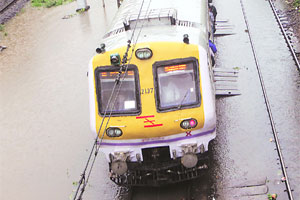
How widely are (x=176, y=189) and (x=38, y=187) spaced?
310cm

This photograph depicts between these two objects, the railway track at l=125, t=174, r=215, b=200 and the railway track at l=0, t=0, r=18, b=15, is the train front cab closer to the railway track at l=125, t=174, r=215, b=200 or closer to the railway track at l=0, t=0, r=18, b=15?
the railway track at l=125, t=174, r=215, b=200

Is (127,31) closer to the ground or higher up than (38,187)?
higher up

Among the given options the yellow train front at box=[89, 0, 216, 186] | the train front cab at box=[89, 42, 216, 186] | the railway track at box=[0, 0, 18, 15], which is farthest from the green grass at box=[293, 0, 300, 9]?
the railway track at box=[0, 0, 18, 15]

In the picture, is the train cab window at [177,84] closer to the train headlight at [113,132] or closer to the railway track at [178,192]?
the train headlight at [113,132]

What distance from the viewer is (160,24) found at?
854cm

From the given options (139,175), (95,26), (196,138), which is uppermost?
(196,138)

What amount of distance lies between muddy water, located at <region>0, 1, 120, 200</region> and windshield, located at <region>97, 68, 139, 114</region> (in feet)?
6.85

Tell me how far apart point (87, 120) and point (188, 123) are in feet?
15.5

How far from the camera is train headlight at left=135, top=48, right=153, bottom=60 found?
7.46 m

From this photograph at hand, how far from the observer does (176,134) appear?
24.7ft

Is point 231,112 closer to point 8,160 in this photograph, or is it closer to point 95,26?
point 8,160

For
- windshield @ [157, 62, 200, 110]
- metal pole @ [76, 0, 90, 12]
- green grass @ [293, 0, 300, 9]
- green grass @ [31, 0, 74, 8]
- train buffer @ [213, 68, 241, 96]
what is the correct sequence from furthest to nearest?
green grass @ [31, 0, 74, 8] → metal pole @ [76, 0, 90, 12] → green grass @ [293, 0, 300, 9] → train buffer @ [213, 68, 241, 96] → windshield @ [157, 62, 200, 110]

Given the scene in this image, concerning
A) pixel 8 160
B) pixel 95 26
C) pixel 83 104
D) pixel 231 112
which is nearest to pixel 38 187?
pixel 8 160

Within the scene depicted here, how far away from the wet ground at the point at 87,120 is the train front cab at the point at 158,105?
3.91 ft
